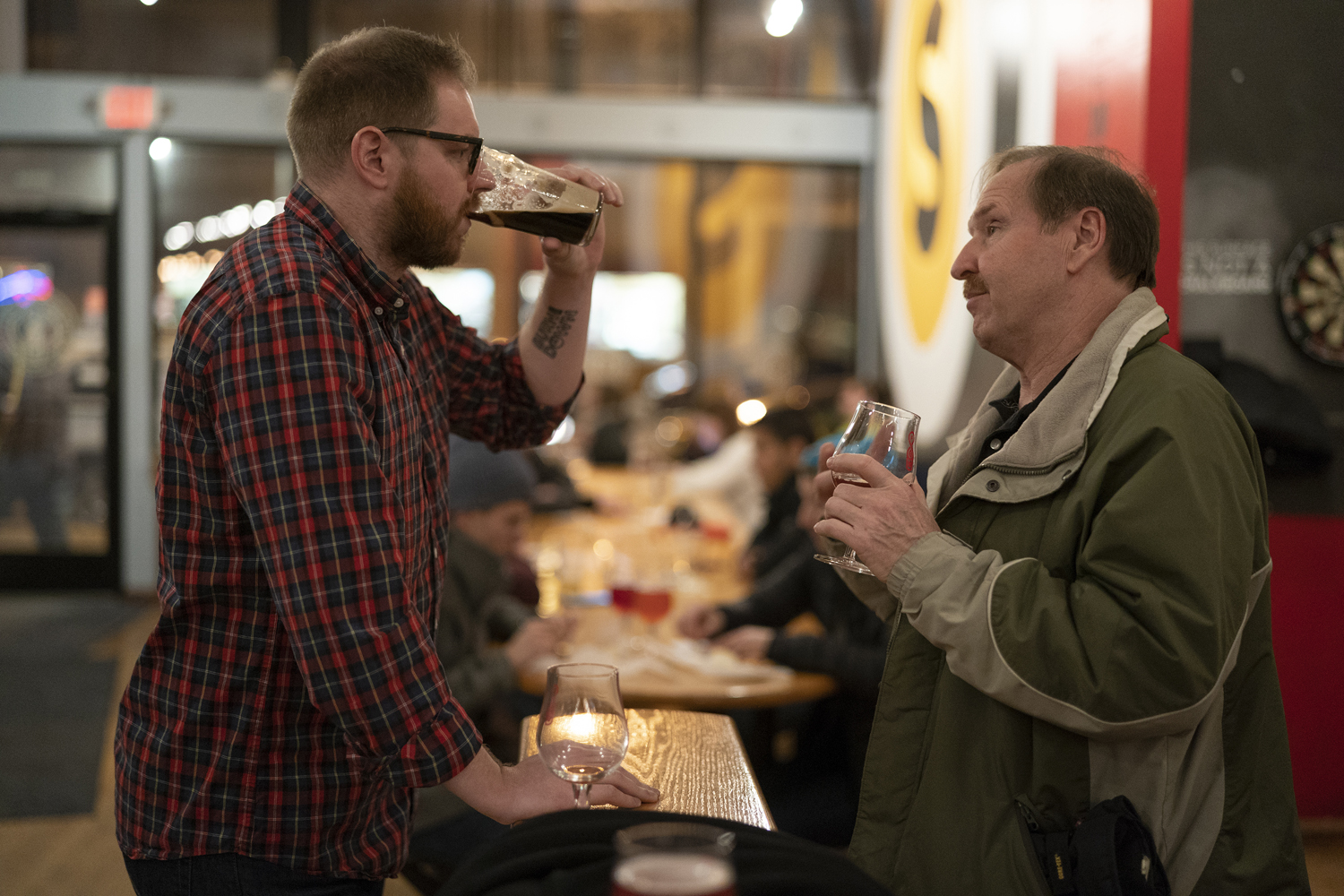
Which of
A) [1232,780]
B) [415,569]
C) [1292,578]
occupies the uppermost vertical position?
[415,569]

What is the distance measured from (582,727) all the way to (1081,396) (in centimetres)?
75

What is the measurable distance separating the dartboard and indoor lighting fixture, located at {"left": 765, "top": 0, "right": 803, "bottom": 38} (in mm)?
4604

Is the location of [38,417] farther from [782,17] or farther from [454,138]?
[454,138]

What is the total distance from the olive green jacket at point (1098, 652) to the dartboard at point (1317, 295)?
214cm

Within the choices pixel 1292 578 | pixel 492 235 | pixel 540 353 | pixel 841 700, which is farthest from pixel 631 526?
pixel 492 235

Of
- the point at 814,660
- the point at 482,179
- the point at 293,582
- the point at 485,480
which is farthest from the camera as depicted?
the point at 485,480

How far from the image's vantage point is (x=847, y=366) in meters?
8.23

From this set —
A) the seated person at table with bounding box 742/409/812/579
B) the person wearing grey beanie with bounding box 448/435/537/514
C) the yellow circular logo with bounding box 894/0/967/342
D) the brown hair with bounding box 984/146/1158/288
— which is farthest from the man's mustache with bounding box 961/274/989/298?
the yellow circular logo with bounding box 894/0/967/342

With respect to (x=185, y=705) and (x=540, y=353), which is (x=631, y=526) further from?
(x=185, y=705)

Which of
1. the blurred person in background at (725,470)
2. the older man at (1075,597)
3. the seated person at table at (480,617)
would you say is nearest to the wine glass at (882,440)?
the older man at (1075,597)

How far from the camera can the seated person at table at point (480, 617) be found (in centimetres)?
254

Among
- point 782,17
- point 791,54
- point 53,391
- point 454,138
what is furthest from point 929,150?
point 53,391

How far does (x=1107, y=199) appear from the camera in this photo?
4.87 ft

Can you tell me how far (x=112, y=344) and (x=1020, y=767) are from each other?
718cm
